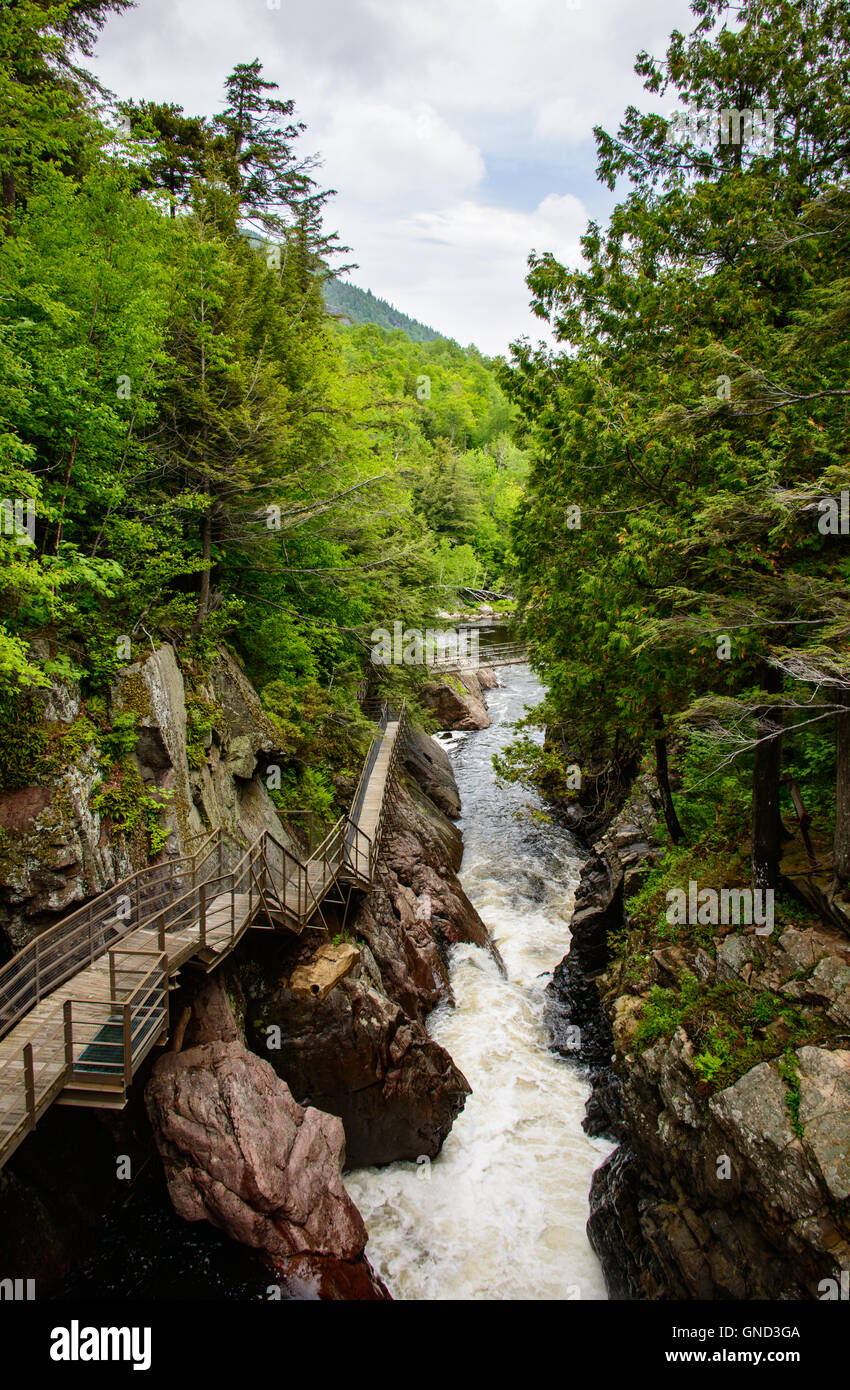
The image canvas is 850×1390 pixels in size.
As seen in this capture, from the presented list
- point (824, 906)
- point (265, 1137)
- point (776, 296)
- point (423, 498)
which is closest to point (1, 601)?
point (265, 1137)

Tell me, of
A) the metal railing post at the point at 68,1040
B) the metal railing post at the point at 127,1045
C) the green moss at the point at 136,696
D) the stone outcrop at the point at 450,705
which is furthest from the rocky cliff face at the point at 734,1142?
the stone outcrop at the point at 450,705

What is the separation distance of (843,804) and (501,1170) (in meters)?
7.95

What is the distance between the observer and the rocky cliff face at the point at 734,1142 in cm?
592

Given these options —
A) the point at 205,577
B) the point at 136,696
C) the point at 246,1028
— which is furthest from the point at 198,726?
the point at 246,1028

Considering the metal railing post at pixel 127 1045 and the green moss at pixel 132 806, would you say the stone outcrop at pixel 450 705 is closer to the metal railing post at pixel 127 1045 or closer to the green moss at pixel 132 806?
the green moss at pixel 132 806

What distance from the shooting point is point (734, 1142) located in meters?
6.68

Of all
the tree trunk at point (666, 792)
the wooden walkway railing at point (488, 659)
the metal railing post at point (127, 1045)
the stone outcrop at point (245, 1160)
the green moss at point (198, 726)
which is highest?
the wooden walkway railing at point (488, 659)

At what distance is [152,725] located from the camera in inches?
366

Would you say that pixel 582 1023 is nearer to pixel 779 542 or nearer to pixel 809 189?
pixel 779 542

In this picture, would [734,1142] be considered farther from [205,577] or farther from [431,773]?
[431,773]

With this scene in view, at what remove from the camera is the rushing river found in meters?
8.47

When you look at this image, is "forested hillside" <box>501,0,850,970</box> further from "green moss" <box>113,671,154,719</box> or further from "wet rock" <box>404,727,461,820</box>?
"wet rock" <box>404,727,461,820</box>

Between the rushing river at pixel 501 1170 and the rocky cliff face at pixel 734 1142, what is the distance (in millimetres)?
748

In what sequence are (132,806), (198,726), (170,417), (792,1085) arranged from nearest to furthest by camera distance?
(792,1085) → (132,806) → (198,726) → (170,417)
